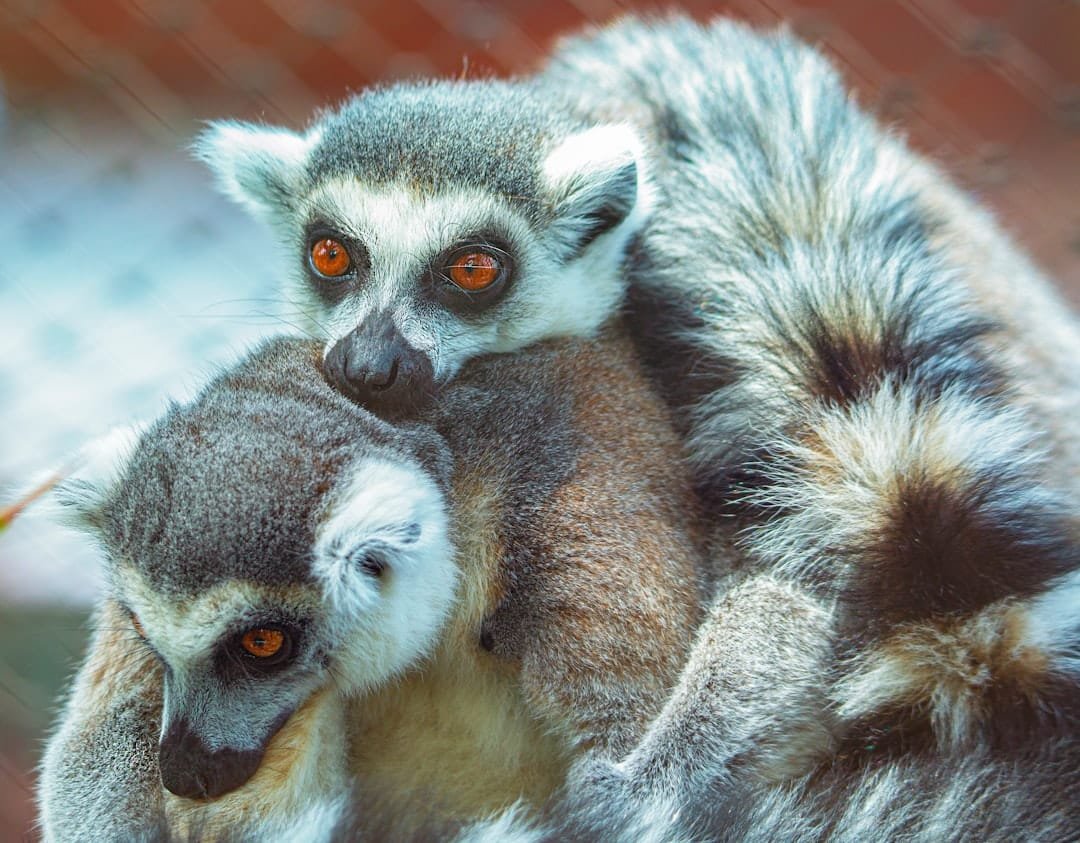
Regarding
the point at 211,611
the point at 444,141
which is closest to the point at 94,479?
the point at 211,611

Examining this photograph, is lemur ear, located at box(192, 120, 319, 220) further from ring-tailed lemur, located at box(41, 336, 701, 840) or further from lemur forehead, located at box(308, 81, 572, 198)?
ring-tailed lemur, located at box(41, 336, 701, 840)

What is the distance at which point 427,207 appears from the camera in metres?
2.15

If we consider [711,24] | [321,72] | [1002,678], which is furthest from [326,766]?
[321,72]

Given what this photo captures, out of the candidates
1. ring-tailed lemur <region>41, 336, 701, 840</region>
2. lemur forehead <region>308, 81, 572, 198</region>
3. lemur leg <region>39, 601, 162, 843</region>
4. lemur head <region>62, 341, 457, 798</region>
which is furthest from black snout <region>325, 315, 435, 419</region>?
lemur leg <region>39, 601, 162, 843</region>

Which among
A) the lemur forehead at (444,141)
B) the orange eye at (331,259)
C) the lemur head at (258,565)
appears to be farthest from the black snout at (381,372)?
the lemur forehead at (444,141)

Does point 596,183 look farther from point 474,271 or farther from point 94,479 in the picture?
point 94,479

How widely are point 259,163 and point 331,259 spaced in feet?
1.02

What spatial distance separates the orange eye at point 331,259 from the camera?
2.19m

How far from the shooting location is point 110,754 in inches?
70.9

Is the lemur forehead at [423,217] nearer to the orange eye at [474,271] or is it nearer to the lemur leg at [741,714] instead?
the orange eye at [474,271]

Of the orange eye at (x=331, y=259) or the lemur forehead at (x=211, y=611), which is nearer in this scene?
the lemur forehead at (x=211, y=611)

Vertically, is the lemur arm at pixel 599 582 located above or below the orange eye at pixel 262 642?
above

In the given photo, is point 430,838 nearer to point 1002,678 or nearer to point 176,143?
point 1002,678

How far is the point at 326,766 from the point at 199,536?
1.31 ft
